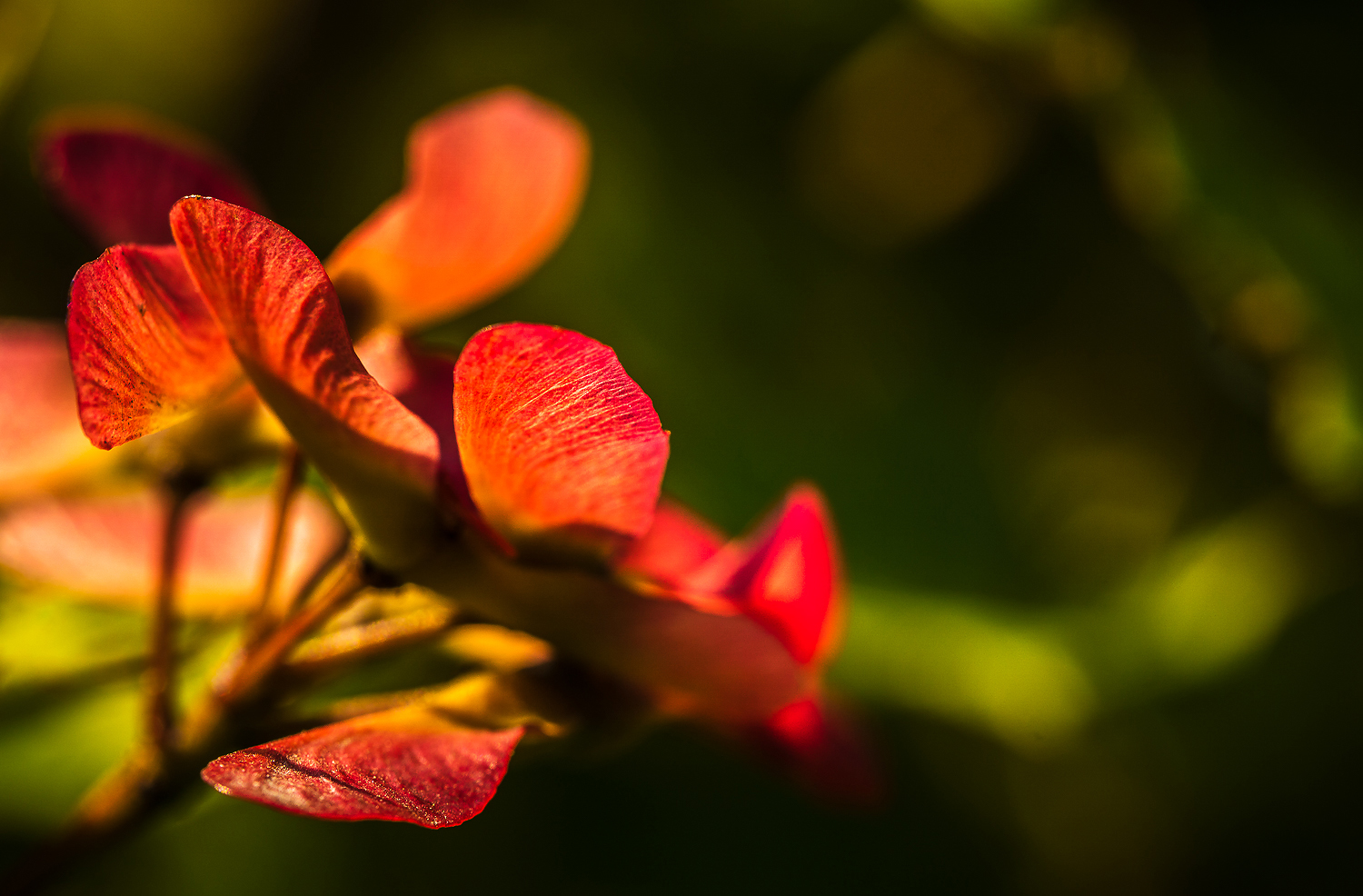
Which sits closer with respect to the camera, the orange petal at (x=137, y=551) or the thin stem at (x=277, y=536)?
the thin stem at (x=277, y=536)

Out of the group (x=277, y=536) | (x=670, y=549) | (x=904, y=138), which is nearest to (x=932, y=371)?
(x=904, y=138)

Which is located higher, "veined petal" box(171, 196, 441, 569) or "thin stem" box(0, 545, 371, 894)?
"veined petal" box(171, 196, 441, 569)

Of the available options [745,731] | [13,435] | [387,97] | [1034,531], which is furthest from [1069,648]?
[387,97]

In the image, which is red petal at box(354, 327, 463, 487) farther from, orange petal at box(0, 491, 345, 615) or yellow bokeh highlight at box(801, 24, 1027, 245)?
yellow bokeh highlight at box(801, 24, 1027, 245)

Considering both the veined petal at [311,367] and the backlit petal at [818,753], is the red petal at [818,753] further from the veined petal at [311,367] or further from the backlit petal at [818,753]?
the veined petal at [311,367]

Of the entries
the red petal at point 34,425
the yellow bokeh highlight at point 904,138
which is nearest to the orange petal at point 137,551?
the red petal at point 34,425

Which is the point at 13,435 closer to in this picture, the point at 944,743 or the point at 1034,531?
the point at 944,743

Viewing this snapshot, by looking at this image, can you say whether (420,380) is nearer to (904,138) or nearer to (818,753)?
(818,753)

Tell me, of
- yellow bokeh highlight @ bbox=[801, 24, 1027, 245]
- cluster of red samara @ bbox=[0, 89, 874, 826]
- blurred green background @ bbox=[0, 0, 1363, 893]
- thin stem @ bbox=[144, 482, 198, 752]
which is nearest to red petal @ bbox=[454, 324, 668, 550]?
cluster of red samara @ bbox=[0, 89, 874, 826]
